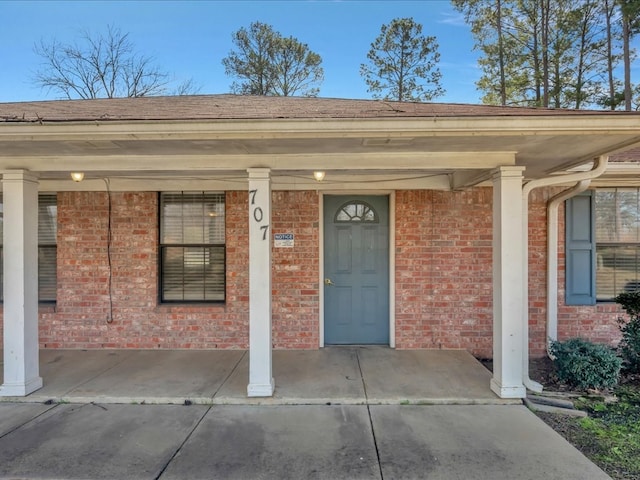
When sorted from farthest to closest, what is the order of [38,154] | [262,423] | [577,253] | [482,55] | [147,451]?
[482,55]
[577,253]
[38,154]
[262,423]
[147,451]

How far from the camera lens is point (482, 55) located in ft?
41.6

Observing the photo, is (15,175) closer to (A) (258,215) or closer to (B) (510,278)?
(A) (258,215)

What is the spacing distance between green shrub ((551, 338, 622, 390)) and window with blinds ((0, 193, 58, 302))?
671 centimetres

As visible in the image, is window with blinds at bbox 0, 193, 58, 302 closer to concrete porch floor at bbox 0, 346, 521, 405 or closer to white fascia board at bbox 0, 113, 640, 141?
concrete porch floor at bbox 0, 346, 521, 405

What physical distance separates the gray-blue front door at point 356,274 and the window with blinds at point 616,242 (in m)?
2.95

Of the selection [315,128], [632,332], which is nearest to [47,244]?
[315,128]

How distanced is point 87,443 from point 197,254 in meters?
2.82

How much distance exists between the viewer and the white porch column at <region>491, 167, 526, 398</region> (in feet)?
12.2

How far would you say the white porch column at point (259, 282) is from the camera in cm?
377

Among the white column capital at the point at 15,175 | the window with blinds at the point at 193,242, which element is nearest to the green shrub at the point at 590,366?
the window with blinds at the point at 193,242

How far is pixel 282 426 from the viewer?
3277 millimetres

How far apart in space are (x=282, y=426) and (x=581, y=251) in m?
4.59

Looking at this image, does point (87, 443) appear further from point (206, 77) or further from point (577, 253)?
point (206, 77)

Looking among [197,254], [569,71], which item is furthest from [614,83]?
[197,254]
